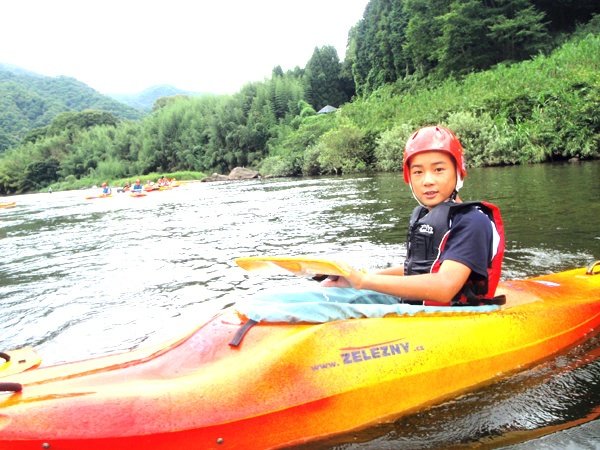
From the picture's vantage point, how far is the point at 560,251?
207 inches

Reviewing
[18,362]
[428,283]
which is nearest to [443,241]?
[428,283]

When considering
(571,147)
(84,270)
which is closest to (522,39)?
(571,147)

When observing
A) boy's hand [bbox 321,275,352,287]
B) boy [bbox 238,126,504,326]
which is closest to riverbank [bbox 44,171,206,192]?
boy's hand [bbox 321,275,352,287]

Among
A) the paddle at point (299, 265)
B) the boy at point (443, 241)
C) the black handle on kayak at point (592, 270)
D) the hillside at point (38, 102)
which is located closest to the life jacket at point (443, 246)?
the boy at point (443, 241)

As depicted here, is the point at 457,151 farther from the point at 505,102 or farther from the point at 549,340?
the point at 505,102

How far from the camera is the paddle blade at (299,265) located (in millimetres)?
2236

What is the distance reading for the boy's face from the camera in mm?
2525

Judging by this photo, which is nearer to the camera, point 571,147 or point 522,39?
point 571,147

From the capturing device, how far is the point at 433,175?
256 centimetres

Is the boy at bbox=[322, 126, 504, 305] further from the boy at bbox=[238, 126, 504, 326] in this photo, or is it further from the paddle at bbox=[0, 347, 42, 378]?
the paddle at bbox=[0, 347, 42, 378]

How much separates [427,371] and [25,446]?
1.74 metres

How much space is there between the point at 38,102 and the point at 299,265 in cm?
10711

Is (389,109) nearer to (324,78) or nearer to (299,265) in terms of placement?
(324,78)

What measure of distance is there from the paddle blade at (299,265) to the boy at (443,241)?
85 mm
